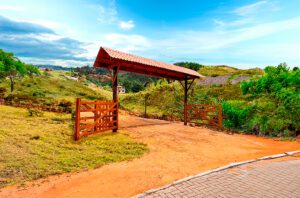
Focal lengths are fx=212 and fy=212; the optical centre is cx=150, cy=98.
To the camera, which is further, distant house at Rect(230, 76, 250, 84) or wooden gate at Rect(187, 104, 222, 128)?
distant house at Rect(230, 76, 250, 84)

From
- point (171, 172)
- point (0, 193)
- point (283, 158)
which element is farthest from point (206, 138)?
point (0, 193)

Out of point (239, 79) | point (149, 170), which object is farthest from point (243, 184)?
point (239, 79)

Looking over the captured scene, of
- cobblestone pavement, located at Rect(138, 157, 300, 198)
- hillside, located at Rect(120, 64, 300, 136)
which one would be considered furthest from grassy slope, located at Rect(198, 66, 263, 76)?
cobblestone pavement, located at Rect(138, 157, 300, 198)

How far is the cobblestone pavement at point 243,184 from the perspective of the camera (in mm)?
4816

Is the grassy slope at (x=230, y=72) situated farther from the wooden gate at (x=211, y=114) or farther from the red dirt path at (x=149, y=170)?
the red dirt path at (x=149, y=170)

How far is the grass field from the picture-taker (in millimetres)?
6073

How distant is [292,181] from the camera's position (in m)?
→ 5.54

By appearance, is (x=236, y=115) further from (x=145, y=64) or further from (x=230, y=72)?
(x=230, y=72)

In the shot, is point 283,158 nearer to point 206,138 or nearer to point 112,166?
point 206,138

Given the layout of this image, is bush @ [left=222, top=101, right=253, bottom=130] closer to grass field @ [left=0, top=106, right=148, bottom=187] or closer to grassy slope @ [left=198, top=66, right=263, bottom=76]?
grass field @ [left=0, top=106, right=148, bottom=187]

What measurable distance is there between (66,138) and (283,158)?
9.00 metres

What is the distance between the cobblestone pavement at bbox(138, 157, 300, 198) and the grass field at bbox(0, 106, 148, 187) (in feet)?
9.53

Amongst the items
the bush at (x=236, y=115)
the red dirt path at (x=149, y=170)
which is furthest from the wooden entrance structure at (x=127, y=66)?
the red dirt path at (x=149, y=170)

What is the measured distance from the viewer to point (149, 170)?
651 cm
